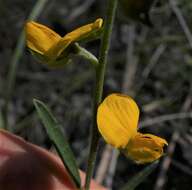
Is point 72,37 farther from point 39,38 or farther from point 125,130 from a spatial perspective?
point 125,130

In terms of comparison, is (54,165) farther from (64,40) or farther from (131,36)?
(131,36)

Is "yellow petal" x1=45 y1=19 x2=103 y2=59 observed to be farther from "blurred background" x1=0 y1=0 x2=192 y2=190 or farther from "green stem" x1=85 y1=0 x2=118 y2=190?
"blurred background" x1=0 y1=0 x2=192 y2=190

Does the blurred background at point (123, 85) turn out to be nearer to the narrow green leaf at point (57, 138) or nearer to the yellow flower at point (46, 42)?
the narrow green leaf at point (57, 138)

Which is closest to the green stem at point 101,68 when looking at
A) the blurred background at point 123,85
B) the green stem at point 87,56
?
the green stem at point 87,56

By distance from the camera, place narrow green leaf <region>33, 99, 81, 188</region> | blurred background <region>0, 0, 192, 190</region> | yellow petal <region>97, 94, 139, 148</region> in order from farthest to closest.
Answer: blurred background <region>0, 0, 192, 190</region> < narrow green leaf <region>33, 99, 81, 188</region> < yellow petal <region>97, 94, 139, 148</region>

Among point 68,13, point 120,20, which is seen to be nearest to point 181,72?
point 120,20

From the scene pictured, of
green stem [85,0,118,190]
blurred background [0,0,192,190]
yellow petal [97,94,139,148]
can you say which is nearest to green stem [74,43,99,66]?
green stem [85,0,118,190]
